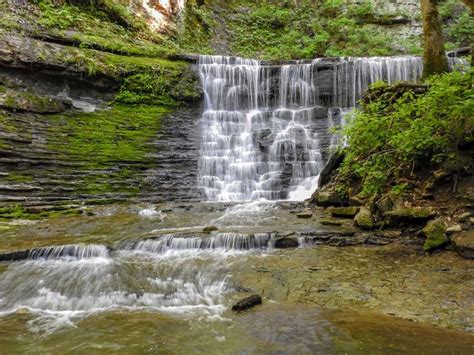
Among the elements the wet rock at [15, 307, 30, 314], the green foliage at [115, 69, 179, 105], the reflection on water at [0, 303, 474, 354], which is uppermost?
the green foliage at [115, 69, 179, 105]

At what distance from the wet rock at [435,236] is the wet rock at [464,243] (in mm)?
156

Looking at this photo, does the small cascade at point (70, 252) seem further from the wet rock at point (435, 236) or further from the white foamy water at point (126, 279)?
the wet rock at point (435, 236)

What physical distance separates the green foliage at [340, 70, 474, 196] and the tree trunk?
3339 millimetres

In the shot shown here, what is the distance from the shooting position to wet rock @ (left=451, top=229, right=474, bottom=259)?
5.14 m

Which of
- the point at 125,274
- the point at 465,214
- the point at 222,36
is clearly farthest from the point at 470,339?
the point at 222,36

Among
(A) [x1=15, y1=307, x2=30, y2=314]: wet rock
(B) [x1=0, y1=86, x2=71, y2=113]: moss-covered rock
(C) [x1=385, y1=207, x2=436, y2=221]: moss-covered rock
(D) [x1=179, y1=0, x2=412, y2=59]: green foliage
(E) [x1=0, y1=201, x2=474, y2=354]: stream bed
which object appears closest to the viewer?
(E) [x1=0, y1=201, x2=474, y2=354]: stream bed

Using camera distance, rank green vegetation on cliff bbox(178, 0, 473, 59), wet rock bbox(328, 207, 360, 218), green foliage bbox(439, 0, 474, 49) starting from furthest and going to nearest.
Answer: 1. green vegetation on cliff bbox(178, 0, 473, 59)
2. green foliage bbox(439, 0, 474, 49)
3. wet rock bbox(328, 207, 360, 218)

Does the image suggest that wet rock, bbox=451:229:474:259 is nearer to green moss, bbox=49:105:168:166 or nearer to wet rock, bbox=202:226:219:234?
wet rock, bbox=202:226:219:234

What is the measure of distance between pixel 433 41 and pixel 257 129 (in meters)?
7.13

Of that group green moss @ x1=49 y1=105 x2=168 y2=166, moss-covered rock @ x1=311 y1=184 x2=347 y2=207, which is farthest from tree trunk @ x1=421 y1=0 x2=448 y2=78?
green moss @ x1=49 y1=105 x2=168 y2=166

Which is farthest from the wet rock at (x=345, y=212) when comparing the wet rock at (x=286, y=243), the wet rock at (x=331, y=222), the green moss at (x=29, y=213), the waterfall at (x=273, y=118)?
the green moss at (x=29, y=213)

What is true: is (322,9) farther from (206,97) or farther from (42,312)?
(42,312)

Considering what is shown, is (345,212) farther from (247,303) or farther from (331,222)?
(247,303)

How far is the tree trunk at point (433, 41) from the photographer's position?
1031 centimetres
